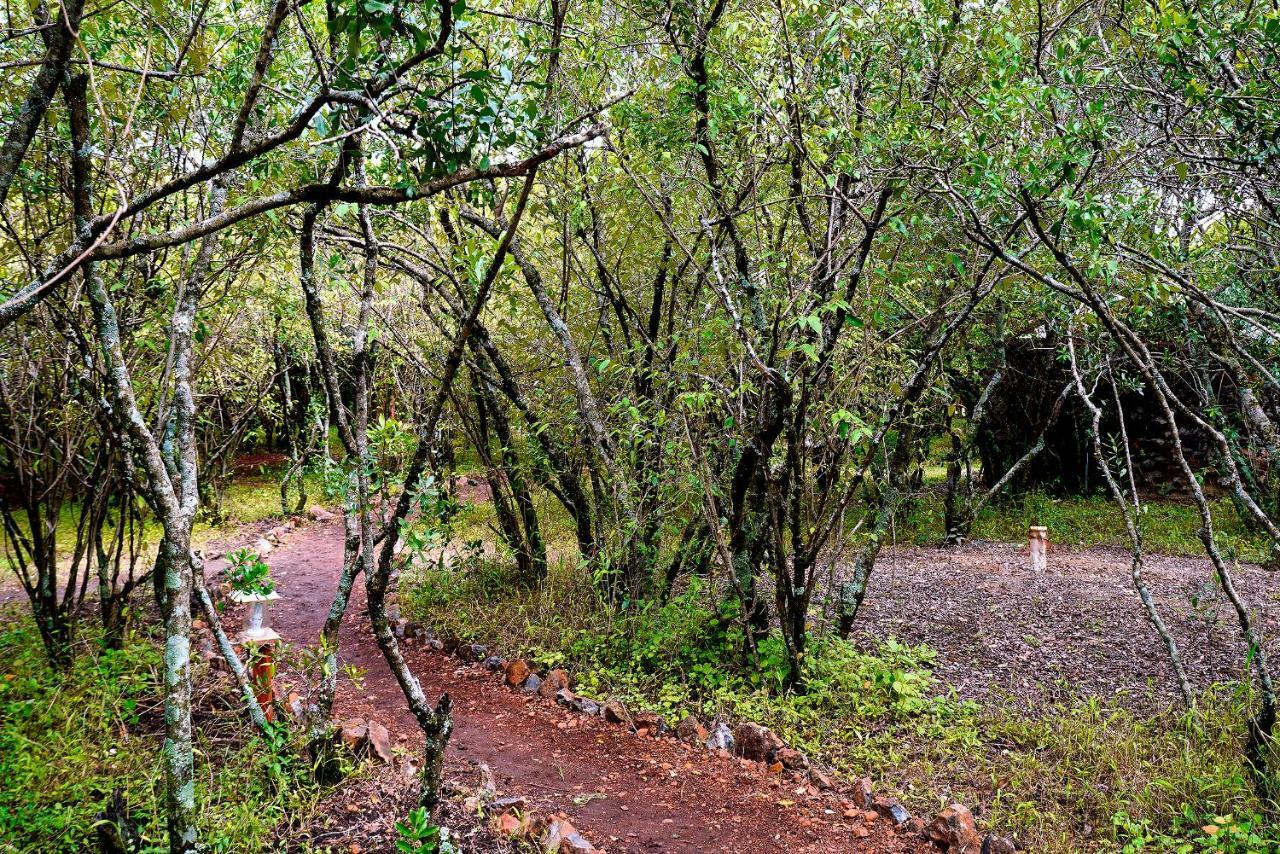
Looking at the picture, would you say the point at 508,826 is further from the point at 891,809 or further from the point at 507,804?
the point at 891,809

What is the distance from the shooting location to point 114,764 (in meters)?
3.26

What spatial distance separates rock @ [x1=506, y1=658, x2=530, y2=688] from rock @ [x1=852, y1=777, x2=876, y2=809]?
93.6 inches

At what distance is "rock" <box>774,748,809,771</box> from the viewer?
12.8ft

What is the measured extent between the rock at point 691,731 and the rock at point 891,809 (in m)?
1.02

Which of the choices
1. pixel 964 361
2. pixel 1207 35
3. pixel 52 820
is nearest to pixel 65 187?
pixel 52 820

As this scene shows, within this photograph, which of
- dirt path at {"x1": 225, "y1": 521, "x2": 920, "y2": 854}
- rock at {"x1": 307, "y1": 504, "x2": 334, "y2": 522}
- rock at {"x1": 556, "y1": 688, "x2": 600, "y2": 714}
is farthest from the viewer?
rock at {"x1": 307, "y1": 504, "x2": 334, "y2": 522}

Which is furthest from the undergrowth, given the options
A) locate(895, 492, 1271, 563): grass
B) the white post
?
locate(895, 492, 1271, 563): grass

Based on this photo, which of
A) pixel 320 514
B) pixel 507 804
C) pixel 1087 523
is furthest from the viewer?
pixel 320 514

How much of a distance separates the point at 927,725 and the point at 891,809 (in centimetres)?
80

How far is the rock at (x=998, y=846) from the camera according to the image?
3.08 m

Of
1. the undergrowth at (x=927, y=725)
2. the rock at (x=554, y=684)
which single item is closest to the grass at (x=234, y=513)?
the rock at (x=554, y=684)

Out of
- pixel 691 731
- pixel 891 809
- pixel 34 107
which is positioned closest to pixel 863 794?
pixel 891 809

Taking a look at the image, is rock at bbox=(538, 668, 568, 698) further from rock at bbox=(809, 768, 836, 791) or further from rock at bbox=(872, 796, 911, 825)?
rock at bbox=(872, 796, 911, 825)

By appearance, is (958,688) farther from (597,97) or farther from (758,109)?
(597,97)
